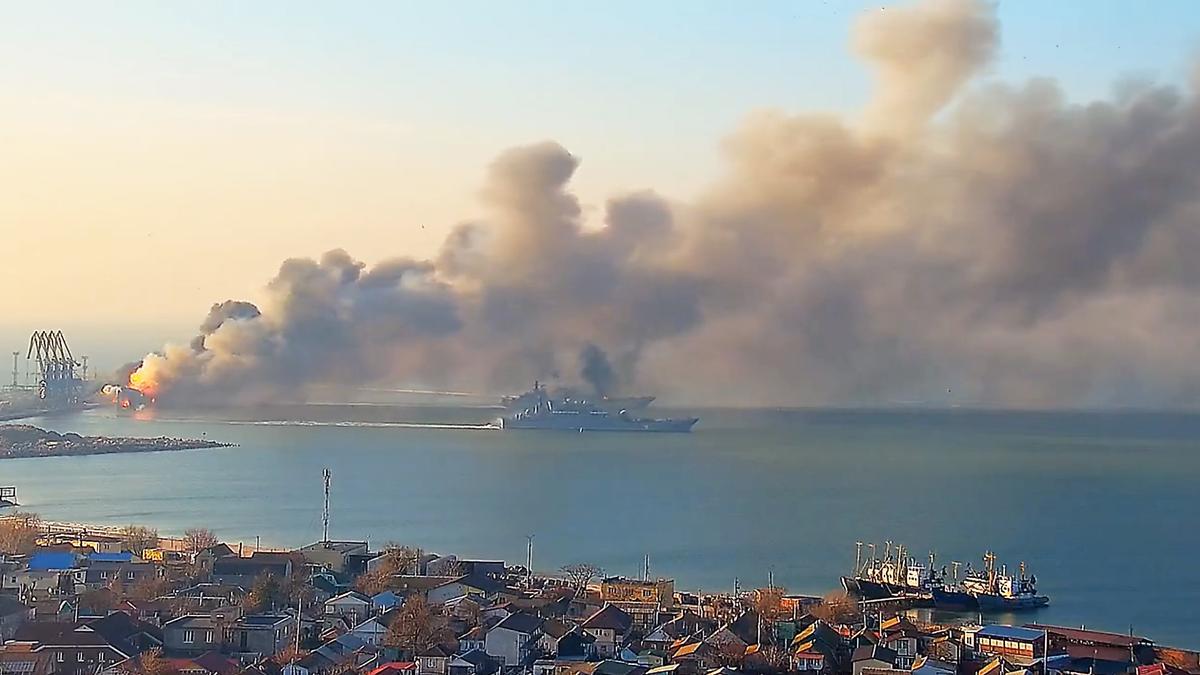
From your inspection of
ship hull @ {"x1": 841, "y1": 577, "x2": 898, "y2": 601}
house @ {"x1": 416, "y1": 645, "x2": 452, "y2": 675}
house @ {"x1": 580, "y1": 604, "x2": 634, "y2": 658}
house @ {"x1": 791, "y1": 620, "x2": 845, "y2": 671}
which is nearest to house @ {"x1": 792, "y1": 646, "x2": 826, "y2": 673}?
house @ {"x1": 791, "y1": 620, "x2": 845, "y2": 671}

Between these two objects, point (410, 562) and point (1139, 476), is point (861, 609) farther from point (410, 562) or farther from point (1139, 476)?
point (1139, 476)

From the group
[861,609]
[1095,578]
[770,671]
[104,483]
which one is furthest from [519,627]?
[104,483]

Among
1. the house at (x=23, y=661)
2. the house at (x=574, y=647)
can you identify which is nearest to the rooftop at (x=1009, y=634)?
the house at (x=574, y=647)

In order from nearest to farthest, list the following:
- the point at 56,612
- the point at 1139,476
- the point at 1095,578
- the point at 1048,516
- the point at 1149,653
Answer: the point at 56,612
the point at 1149,653
the point at 1095,578
the point at 1048,516
the point at 1139,476

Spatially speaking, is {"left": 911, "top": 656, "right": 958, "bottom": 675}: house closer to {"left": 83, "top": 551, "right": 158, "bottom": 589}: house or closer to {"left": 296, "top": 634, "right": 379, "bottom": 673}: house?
{"left": 296, "top": 634, "right": 379, "bottom": 673}: house

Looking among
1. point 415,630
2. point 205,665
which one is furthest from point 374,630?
point 205,665
